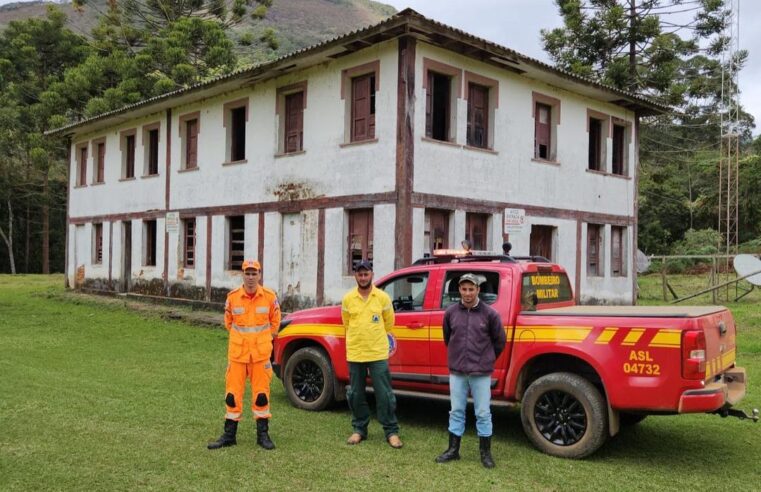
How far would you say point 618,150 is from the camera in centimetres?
1975

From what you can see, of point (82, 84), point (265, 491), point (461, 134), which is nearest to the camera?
point (265, 491)

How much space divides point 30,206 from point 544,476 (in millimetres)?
45805

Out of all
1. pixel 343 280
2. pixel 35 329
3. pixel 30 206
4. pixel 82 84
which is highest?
pixel 82 84

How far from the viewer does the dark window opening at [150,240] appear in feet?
72.8

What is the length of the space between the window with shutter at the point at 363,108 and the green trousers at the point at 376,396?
8878 mm

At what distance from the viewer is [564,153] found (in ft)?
57.2

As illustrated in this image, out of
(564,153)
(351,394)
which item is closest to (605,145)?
(564,153)

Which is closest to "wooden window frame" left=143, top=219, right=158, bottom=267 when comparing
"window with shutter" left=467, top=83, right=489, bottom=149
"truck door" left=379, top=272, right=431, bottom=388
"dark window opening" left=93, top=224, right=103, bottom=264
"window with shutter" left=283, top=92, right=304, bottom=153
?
"dark window opening" left=93, top=224, right=103, bottom=264

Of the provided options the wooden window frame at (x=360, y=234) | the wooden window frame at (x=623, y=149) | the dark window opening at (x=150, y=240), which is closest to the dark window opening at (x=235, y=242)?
the wooden window frame at (x=360, y=234)

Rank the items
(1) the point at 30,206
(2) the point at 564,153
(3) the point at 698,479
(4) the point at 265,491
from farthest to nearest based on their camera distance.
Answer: (1) the point at 30,206 < (2) the point at 564,153 < (3) the point at 698,479 < (4) the point at 265,491

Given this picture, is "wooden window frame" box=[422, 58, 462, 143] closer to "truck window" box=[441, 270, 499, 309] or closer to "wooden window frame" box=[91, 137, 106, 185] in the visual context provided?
"truck window" box=[441, 270, 499, 309]

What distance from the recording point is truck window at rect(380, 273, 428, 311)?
732 cm

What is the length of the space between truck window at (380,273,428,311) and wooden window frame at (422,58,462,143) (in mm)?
7239

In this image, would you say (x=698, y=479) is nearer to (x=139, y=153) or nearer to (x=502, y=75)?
(x=502, y=75)
